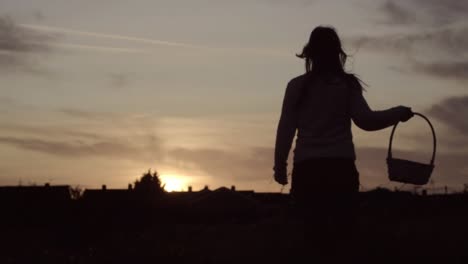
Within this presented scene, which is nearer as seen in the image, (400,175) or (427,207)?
(400,175)

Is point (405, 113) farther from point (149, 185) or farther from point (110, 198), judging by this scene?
point (149, 185)

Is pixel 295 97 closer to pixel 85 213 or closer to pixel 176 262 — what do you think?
pixel 176 262

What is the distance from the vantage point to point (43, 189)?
34938 mm

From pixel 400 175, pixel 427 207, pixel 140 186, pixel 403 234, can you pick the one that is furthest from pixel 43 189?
pixel 400 175

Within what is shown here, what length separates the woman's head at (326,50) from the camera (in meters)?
5.91

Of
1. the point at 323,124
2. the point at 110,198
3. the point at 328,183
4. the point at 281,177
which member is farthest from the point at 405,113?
the point at 110,198

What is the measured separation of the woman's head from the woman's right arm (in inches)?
8.8

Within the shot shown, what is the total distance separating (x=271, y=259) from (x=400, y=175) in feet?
6.08

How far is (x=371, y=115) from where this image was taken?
19.7ft

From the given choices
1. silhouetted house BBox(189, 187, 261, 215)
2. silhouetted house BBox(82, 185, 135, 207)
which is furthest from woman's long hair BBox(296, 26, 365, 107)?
silhouetted house BBox(189, 187, 261, 215)

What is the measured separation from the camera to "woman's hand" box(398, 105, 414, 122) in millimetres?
6051

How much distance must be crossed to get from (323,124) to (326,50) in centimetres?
53

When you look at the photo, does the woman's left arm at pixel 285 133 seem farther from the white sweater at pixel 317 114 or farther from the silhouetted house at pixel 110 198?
the silhouetted house at pixel 110 198

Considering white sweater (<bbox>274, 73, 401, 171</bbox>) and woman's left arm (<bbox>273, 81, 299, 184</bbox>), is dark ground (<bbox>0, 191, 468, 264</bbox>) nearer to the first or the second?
woman's left arm (<bbox>273, 81, 299, 184</bbox>)
